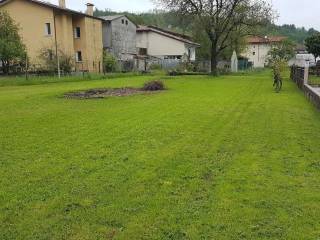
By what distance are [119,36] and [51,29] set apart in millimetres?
12058

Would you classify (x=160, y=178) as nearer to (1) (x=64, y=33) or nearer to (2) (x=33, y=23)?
(1) (x=64, y=33)

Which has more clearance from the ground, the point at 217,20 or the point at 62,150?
the point at 217,20

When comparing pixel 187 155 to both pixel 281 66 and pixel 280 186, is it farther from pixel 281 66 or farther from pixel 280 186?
pixel 281 66

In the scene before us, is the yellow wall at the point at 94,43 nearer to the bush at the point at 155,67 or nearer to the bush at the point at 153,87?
the bush at the point at 155,67

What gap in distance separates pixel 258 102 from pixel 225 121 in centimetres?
482

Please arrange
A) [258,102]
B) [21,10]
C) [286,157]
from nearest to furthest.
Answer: [286,157] → [258,102] → [21,10]

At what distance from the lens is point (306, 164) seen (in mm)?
6406

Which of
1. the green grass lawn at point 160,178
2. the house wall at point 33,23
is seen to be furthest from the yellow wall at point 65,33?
the green grass lawn at point 160,178

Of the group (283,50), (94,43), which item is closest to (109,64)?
(94,43)

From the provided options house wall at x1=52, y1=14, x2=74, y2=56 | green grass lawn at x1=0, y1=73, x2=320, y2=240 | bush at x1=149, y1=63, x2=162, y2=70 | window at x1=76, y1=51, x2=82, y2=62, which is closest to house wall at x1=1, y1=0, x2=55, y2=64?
house wall at x1=52, y1=14, x2=74, y2=56

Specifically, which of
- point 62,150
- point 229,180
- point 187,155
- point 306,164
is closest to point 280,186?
point 229,180

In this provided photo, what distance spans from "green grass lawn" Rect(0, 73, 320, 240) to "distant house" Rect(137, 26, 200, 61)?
4704 cm

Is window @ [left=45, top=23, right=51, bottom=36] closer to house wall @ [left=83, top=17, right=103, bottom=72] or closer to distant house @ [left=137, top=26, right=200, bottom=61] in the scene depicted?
house wall @ [left=83, top=17, right=103, bottom=72]

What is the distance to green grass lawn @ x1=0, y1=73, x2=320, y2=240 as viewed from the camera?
13.6ft
